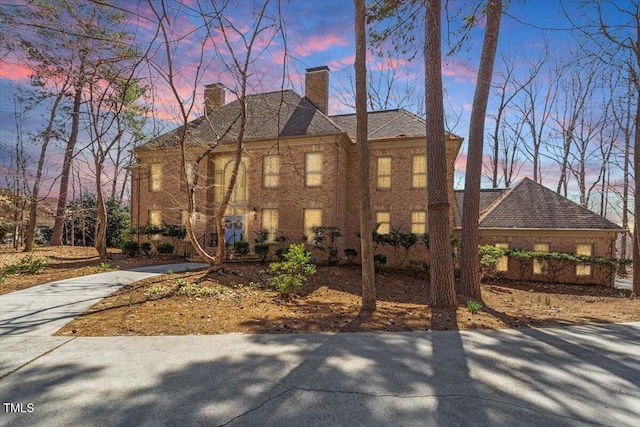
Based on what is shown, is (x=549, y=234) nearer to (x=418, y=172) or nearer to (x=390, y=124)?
(x=418, y=172)

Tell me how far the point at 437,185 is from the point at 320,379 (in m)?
5.49

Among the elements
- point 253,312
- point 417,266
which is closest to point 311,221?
point 417,266

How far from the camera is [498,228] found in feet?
56.2

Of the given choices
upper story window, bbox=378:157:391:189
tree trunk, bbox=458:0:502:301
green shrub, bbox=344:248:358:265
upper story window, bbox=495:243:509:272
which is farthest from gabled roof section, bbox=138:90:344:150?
upper story window, bbox=495:243:509:272

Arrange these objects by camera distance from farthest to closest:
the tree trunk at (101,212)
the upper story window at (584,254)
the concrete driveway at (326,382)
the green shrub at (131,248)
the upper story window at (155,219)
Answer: the upper story window at (155,219) < the upper story window at (584,254) < the green shrub at (131,248) < the tree trunk at (101,212) < the concrete driveway at (326,382)

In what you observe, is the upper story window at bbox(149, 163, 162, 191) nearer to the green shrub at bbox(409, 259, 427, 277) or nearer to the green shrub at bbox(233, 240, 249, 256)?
the green shrub at bbox(233, 240, 249, 256)

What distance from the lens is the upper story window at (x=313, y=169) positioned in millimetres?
16500

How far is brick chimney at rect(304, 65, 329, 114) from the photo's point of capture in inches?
766

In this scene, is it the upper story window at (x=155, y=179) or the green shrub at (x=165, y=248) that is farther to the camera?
the upper story window at (x=155, y=179)

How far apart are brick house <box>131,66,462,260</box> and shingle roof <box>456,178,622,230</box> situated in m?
3.94

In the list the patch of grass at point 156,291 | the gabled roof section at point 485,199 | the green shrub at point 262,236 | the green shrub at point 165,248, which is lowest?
the patch of grass at point 156,291

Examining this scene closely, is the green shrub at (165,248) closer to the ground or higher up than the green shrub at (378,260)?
higher up

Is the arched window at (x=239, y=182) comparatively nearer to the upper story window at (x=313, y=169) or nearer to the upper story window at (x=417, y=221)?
the upper story window at (x=313, y=169)

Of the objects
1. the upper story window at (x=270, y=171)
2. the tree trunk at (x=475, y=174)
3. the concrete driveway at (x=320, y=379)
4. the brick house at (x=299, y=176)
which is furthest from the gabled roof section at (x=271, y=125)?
the concrete driveway at (x=320, y=379)
